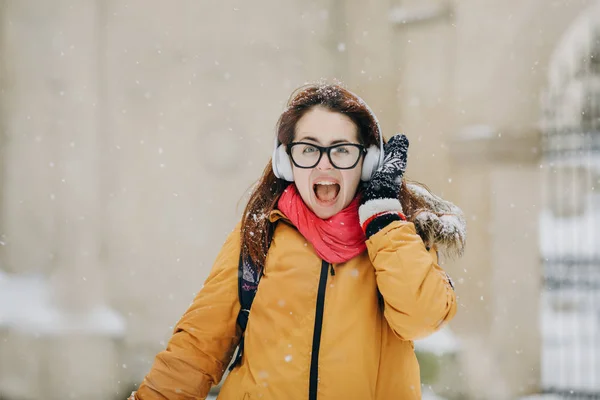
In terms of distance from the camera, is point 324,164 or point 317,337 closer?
point 317,337

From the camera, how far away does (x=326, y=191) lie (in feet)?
6.68

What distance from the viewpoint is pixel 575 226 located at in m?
12.8

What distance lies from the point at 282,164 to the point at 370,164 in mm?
280

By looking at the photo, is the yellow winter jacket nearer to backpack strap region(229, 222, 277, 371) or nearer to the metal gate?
backpack strap region(229, 222, 277, 371)

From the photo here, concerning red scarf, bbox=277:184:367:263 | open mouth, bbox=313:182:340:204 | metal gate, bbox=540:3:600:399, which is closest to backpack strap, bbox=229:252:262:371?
red scarf, bbox=277:184:367:263

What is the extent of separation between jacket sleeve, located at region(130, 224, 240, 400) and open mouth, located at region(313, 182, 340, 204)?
1.02 feet

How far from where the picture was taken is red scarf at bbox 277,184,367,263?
192 cm

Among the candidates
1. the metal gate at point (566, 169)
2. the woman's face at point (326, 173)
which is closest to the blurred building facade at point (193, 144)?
the metal gate at point (566, 169)

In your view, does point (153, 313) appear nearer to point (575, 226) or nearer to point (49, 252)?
point (49, 252)

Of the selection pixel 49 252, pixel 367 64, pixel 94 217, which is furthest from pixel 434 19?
pixel 49 252

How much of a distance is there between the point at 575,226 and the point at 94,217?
32.4 feet

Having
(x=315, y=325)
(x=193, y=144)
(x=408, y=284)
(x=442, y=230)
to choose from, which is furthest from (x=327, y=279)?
(x=193, y=144)

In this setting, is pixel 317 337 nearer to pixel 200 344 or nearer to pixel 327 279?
pixel 327 279

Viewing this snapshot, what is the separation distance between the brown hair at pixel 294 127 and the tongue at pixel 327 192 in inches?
6.6
